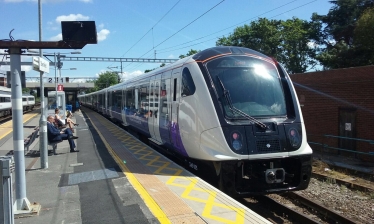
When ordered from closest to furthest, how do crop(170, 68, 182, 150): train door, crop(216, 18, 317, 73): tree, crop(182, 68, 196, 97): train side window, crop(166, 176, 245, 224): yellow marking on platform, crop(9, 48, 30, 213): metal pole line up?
crop(166, 176, 245, 224): yellow marking on platform → crop(9, 48, 30, 213): metal pole → crop(182, 68, 196, 97): train side window → crop(170, 68, 182, 150): train door → crop(216, 18, 317, 73): tree

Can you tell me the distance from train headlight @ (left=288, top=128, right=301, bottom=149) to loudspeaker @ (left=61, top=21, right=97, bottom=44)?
157 inches

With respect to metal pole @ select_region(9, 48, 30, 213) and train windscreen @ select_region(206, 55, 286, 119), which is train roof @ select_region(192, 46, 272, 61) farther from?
metal pole @ select_region(9, 48, 30, 213)

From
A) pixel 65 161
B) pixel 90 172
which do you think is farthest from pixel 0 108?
pixel 90 172

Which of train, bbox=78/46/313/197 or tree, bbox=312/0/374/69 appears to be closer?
train, bbox=78/46/313/197

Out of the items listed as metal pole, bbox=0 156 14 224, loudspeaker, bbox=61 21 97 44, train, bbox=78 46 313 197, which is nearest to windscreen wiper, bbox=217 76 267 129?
train, bbox=78 46 313 197

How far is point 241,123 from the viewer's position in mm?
6641

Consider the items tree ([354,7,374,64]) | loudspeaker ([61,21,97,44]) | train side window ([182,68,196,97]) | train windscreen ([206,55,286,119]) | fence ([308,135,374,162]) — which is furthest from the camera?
tree ([354,7,374,64])

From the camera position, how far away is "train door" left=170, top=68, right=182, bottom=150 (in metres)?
8.19

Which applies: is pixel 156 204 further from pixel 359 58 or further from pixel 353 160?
pixel 359 58

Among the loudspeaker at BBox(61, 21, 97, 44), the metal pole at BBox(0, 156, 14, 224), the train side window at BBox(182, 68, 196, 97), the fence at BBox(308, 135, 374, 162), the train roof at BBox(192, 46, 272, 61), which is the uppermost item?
the loudspeaker at BBox(61, 21, 97, 44)

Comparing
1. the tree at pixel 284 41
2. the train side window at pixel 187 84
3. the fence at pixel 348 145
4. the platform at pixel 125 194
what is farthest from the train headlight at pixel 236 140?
the tree at pixel 284 41

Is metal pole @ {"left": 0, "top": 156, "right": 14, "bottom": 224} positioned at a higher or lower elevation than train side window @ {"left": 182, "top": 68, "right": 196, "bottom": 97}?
lower

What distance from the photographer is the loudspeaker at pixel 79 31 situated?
630cm

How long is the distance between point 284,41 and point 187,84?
93.5 ft
